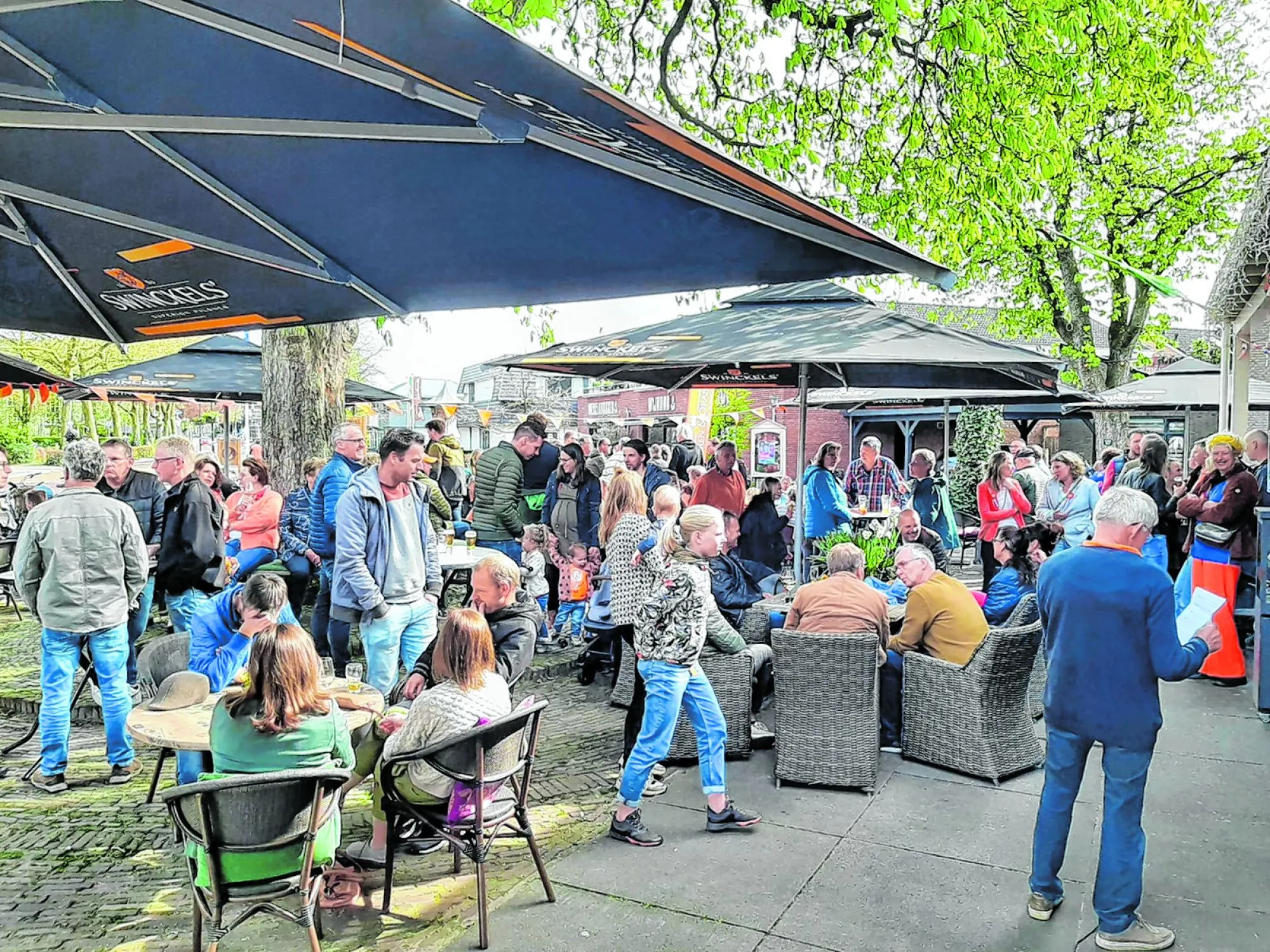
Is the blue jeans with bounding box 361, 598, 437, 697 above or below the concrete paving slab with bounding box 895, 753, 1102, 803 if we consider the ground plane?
above

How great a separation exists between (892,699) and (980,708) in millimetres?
626

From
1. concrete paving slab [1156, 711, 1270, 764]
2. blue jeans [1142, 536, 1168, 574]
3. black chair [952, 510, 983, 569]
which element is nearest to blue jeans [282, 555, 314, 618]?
concrete paving slab [1156, 711, 1270, 764]

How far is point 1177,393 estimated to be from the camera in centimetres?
1474

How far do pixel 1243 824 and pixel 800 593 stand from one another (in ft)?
8.07

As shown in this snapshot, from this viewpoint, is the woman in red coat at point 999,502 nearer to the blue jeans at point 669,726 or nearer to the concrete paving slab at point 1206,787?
the concrete paving slab at point 1206,787

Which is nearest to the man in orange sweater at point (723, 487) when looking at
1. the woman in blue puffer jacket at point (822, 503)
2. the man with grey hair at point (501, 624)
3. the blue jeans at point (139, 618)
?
the woman in blue puffer jacket at point (822, 503)

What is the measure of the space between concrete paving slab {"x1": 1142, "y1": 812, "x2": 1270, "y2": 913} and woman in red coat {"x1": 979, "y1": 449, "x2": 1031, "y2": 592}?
233 inches

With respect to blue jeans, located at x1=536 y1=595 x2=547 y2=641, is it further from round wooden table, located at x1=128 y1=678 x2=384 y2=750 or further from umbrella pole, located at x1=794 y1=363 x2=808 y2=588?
round wooden table, located at x1=128 y1=678 x2=384 y2=750

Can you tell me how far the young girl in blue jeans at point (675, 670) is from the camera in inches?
182

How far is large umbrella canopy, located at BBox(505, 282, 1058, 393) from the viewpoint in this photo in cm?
672

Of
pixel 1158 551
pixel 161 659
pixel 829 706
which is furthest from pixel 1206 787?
pixel 161 659

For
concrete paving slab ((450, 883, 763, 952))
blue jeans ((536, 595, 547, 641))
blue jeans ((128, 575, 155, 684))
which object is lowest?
concrete paving slab ((450, 883, 763, 952))

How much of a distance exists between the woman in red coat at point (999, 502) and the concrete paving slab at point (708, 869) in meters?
6.86

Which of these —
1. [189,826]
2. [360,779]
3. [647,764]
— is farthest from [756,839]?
[189,826]
